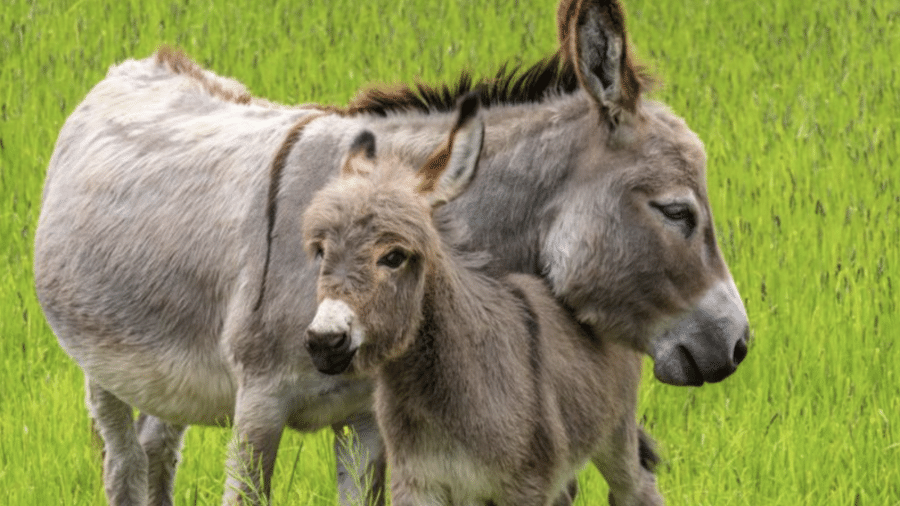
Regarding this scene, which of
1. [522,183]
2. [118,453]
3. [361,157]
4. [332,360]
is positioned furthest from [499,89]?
[118,453]

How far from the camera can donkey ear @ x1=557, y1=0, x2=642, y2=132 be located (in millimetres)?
4566

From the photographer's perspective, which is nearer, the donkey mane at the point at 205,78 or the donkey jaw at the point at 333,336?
the donkey jaw at the point at 333,336

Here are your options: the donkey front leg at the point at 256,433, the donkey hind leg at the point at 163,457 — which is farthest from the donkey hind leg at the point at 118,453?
the donkey front leg at the point at 256,433

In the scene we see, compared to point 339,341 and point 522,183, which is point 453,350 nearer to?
point 522,183

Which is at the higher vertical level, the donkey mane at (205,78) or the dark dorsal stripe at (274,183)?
the dark dorsal stripe at (274,183)

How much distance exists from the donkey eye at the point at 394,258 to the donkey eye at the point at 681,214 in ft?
2.69

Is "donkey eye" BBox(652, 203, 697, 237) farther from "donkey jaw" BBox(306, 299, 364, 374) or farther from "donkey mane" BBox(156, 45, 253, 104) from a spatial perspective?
"donkey mane" BBox(156, 45, 253, 104)

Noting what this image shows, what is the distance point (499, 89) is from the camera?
496 centimetres

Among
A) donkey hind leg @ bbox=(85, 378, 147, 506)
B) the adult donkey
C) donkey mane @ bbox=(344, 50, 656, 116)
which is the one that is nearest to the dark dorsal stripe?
the adult donkey

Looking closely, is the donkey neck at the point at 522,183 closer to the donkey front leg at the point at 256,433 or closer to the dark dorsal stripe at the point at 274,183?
the dark dorsal stripe at the point at 274,183

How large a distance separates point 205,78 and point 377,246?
2380 mm

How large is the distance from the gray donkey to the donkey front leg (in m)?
0.40

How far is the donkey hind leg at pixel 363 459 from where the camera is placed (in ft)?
16.8

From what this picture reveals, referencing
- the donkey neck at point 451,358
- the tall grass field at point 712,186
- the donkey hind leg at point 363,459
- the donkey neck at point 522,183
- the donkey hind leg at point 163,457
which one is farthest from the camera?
the donkey hind leg at point 163,457
